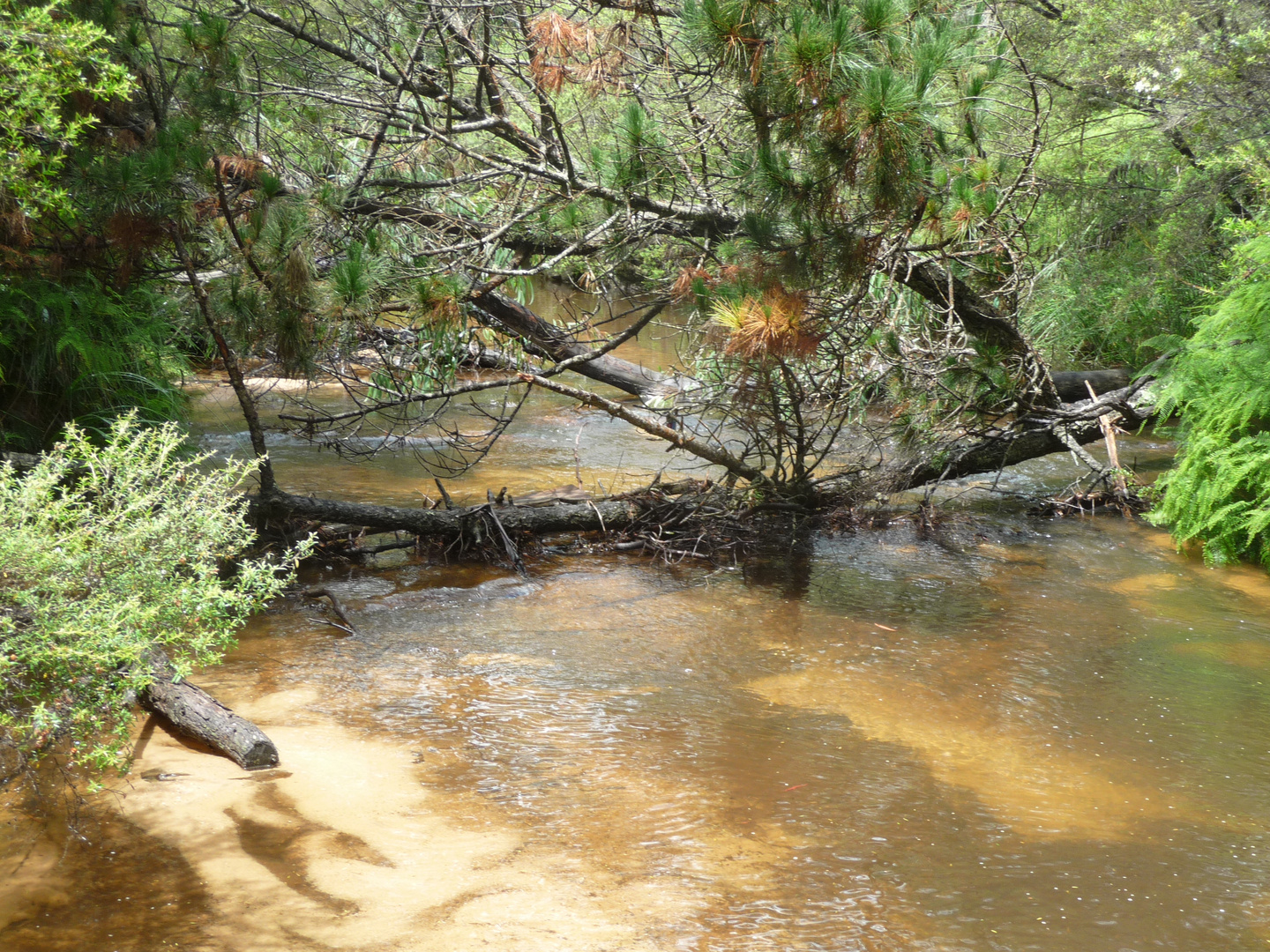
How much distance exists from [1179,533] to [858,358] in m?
2.56

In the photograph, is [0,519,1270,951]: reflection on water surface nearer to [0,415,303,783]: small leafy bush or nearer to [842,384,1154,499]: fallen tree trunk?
[0,415,303,783]: small leafy bush

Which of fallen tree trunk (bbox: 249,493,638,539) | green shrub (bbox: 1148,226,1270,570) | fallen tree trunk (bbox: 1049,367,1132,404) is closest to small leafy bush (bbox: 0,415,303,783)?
fallen tree trunk (bbox: 249,493,638,539)

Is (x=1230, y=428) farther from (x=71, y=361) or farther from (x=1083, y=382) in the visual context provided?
(x=71, y=361)

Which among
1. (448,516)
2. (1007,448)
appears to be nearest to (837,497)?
(1007,448)

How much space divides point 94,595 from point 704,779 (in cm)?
226

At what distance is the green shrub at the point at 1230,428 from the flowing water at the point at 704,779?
362 mm

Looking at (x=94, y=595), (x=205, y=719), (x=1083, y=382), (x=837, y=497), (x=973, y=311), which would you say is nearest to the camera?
(x=94, y=595)

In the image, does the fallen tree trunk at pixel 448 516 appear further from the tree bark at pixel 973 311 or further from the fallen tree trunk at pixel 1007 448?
the tree bark at pixel 973 311

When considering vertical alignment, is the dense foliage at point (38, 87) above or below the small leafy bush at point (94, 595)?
above

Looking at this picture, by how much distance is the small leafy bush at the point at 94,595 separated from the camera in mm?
2580

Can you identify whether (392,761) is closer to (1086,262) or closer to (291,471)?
(291,471)

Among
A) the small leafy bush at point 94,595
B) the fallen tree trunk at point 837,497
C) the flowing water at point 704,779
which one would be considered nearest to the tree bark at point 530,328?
the fallen tree trunk at point 837,497

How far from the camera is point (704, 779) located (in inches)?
149

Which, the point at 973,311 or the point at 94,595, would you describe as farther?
the point at 973,311
